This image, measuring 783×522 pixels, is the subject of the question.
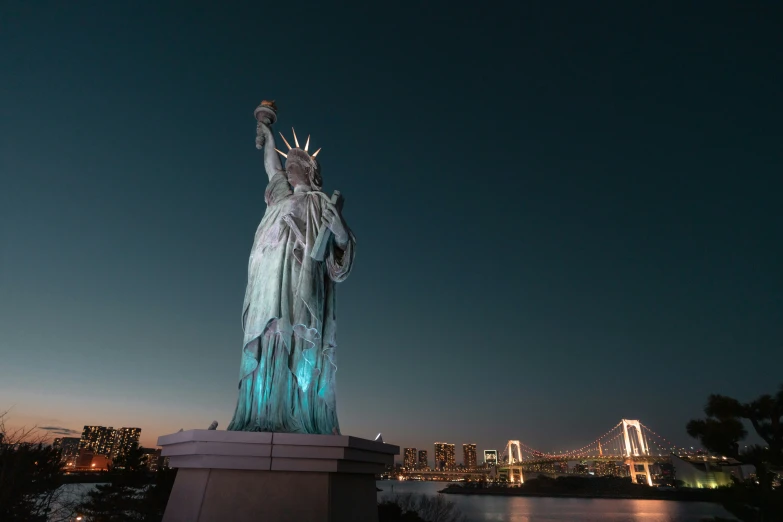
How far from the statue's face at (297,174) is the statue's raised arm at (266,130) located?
54 centimetres

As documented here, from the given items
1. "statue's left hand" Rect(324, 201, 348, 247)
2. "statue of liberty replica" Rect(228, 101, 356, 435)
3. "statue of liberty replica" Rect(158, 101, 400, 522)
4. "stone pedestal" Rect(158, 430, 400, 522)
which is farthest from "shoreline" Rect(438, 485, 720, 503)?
"stone pedestal" Rect(158, 430, 400, 522)

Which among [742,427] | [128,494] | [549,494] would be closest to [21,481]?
[128,494]

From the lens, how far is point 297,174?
20.5ft

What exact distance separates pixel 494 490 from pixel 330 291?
288 ft

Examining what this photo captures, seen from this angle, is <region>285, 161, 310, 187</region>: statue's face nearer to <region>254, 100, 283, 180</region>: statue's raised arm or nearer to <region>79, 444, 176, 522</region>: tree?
<region>254, 100, 283, 180</region>: statue's raised arm

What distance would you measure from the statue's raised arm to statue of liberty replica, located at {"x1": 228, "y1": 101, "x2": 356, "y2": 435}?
0.58 meters

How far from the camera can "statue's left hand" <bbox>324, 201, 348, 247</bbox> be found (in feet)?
18.2

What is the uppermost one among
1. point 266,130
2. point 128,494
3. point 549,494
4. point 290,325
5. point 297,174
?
point 266,130

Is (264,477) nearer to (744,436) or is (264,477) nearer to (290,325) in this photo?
(290,325)

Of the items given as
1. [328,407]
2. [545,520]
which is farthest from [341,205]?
[545,520]

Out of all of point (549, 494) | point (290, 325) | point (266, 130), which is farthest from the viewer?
point (549, 494)

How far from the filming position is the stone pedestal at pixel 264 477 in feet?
12.5

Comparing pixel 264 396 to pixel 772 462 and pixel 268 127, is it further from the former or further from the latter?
pixel 772 462

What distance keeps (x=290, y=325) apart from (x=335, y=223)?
126 cm
